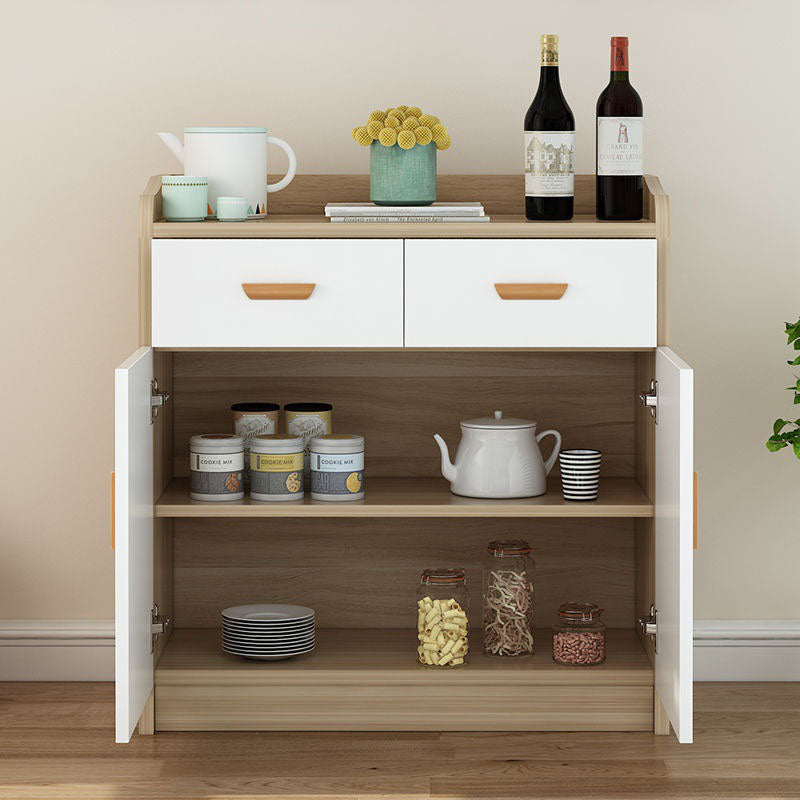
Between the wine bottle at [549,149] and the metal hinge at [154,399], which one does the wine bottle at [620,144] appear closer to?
the wine bottle at [549,149]

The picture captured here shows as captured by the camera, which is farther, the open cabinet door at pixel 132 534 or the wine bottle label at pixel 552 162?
the wine bottle label at pixel 552 162

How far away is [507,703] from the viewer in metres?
2.18

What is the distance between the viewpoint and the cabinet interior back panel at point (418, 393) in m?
2.40

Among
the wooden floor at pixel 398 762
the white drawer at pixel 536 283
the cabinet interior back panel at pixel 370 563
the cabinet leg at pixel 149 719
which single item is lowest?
the wooden floor at pixel 398 762

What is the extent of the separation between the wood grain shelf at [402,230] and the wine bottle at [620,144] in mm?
77

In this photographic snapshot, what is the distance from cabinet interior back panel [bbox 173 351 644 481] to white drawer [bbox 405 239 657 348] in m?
0.33

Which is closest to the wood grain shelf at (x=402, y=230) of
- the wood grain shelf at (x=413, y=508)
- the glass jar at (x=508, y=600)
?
the wood grain shelf at (x=413, y=508)

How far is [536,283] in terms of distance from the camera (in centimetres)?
205

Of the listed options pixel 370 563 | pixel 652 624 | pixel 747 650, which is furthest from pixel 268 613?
pixel 747 650

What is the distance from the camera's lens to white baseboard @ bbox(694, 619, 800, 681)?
246cm

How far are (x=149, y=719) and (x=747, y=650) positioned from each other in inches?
46.2

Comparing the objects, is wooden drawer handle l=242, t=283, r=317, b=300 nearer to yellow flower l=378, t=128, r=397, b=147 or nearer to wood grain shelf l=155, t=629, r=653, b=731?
yellow flower l=378, t=128, r=397, b=147

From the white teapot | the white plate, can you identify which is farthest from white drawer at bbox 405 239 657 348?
the white plate

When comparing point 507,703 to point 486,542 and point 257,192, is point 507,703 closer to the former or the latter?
point 486,542
